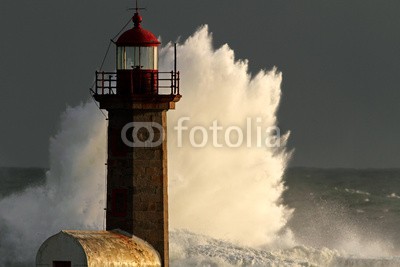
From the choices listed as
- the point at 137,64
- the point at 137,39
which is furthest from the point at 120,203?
the point at 137,39

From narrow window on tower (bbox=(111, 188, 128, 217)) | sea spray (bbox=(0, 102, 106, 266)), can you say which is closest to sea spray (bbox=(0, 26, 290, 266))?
sea spray (bbox=(0, 102, 106, 266))

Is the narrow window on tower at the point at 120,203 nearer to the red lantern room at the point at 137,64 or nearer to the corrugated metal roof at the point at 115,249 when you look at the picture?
the corrugated metal roof at the point at 115,249

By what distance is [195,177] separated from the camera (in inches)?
1807

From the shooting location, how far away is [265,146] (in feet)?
164

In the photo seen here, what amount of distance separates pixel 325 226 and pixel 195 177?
47.9ft

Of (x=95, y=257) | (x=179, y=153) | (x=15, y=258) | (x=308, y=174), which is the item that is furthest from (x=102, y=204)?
(x=308, y=174)

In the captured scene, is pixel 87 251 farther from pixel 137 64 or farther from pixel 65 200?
pixel 65 200

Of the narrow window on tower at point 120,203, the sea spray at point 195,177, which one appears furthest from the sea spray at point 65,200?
the narrow window on tower at point 120,203

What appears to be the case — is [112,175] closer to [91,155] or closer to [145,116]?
[145,116]

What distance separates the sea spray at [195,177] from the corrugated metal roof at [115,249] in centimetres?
1144

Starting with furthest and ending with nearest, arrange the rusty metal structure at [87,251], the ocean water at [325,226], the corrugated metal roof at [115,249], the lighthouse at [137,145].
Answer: the ocean water at [325,226]
the lighthouse at [137,145]
the corrugated metal roof at [115,249]
the rusty metal structure at [87,251]

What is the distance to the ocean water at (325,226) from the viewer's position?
38.2 metres

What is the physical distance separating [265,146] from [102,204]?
1074 centimetres

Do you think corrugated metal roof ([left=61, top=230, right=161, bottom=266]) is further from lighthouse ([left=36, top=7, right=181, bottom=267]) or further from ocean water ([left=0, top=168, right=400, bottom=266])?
ocean water ([left=0, top=168, right=400, bottom=266])
